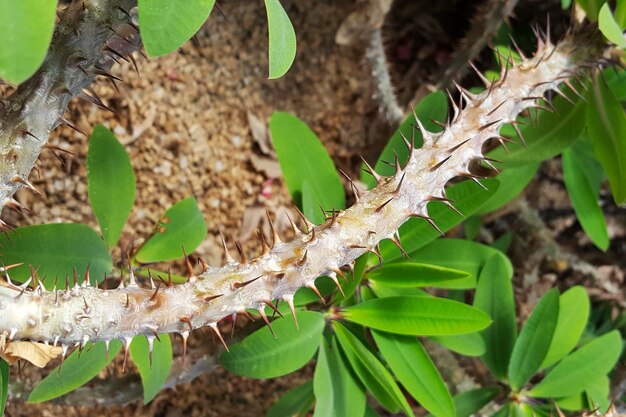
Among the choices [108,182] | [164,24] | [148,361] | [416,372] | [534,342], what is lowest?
[534,342]

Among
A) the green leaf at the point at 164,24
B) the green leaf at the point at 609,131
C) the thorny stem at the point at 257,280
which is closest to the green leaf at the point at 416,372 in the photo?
the thorny stem at the point at 257,280

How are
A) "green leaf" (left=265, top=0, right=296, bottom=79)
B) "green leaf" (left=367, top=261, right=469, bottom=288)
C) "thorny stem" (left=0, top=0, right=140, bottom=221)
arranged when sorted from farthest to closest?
"green leaf" (left=367, top=261, right=469, bottom=288) → "thorny stem" (left=0, top=0, right=140, bottom=221) → "green leaf" (left=265, top=0, right=296, bottom=79)

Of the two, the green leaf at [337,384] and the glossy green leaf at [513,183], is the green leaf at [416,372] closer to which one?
the green leaf at [337,384]

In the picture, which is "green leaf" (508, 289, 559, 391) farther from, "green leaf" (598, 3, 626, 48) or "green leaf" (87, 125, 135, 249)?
"green leaf" (87, 125, 135, 249)

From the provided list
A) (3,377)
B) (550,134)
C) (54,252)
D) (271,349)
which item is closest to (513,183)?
(550,134)

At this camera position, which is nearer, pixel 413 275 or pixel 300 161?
pixel 413 275

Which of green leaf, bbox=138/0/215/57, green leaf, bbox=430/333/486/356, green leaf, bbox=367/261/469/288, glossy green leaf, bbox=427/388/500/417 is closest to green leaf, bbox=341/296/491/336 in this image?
green leaf, bbox=367/261/469/288

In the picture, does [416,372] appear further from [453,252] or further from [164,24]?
[164,24]

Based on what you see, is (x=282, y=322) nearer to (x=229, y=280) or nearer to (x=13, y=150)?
(x=229, y=280)
